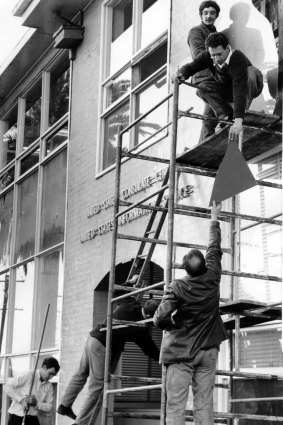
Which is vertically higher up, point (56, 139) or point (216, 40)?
point (56, 139)

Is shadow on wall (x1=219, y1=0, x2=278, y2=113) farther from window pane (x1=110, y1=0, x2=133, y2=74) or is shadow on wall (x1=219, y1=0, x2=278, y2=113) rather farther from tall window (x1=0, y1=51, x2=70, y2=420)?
tall window (x1=0, y1=51, x2=70, y2=420)

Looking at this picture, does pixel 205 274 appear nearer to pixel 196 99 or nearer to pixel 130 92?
pixel 196 99

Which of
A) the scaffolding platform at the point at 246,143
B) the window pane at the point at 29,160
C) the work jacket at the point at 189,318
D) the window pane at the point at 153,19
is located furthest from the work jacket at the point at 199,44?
the window pane at the point at 29,160

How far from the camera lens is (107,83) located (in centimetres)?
1409

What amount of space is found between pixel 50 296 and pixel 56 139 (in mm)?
2851

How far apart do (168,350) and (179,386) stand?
324mm

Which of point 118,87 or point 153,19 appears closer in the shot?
point 153,19

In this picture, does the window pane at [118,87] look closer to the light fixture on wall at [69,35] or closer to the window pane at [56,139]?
the light fixture on wall at [69,35]

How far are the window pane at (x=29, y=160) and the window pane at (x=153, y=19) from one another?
467 cm

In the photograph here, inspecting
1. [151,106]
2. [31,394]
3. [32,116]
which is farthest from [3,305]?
[151,106]

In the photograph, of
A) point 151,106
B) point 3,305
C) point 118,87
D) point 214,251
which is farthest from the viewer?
point 3,305

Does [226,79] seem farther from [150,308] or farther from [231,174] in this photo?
[150,308]

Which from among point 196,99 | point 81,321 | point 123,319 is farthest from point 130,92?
point 123,319

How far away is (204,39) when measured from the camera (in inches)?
364
